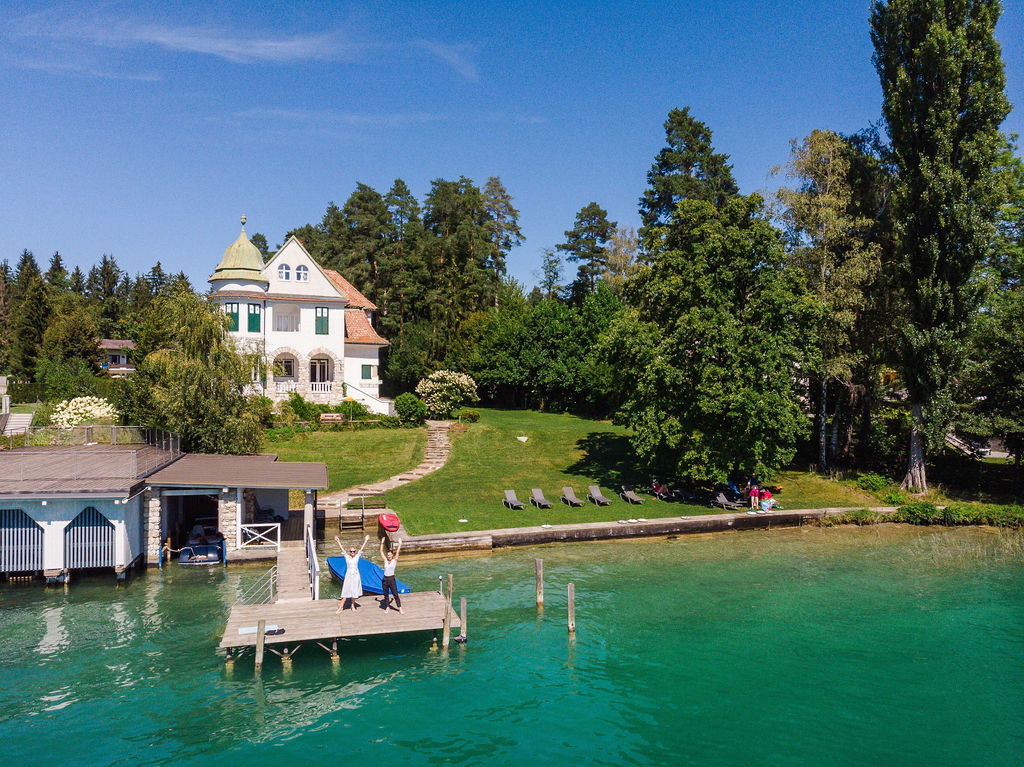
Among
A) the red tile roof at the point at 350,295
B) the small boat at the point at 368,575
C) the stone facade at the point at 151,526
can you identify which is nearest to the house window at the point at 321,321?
the red tile roof at the point at 350,295

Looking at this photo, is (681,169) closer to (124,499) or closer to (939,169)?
(939,169)

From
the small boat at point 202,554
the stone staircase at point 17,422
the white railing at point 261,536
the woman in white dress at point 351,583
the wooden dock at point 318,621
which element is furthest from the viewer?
the stone staircase at point 17,422

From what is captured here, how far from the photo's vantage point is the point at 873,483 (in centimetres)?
3931

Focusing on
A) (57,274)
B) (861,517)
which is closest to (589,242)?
(861,517)

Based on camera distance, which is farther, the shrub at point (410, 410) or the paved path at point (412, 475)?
the shrub at point (410, 410)

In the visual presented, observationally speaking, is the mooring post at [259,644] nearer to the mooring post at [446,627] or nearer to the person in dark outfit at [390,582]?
the person in dark outfit at [390,582]

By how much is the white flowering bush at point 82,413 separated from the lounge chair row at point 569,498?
24.6 m

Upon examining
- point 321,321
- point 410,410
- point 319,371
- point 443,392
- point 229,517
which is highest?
point 321,321

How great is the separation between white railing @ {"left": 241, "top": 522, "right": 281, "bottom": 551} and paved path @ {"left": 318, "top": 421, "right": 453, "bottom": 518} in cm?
313

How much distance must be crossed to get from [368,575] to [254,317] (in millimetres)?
32934

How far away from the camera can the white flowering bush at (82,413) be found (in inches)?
1570

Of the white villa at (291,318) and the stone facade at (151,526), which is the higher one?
the white villa at (291,318)

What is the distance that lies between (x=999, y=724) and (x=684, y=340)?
22366mm

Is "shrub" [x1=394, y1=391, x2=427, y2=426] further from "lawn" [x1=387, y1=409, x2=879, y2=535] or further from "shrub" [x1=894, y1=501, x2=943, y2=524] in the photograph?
"shrub" [x1=894, y1=501, x2=943, y2=524]
